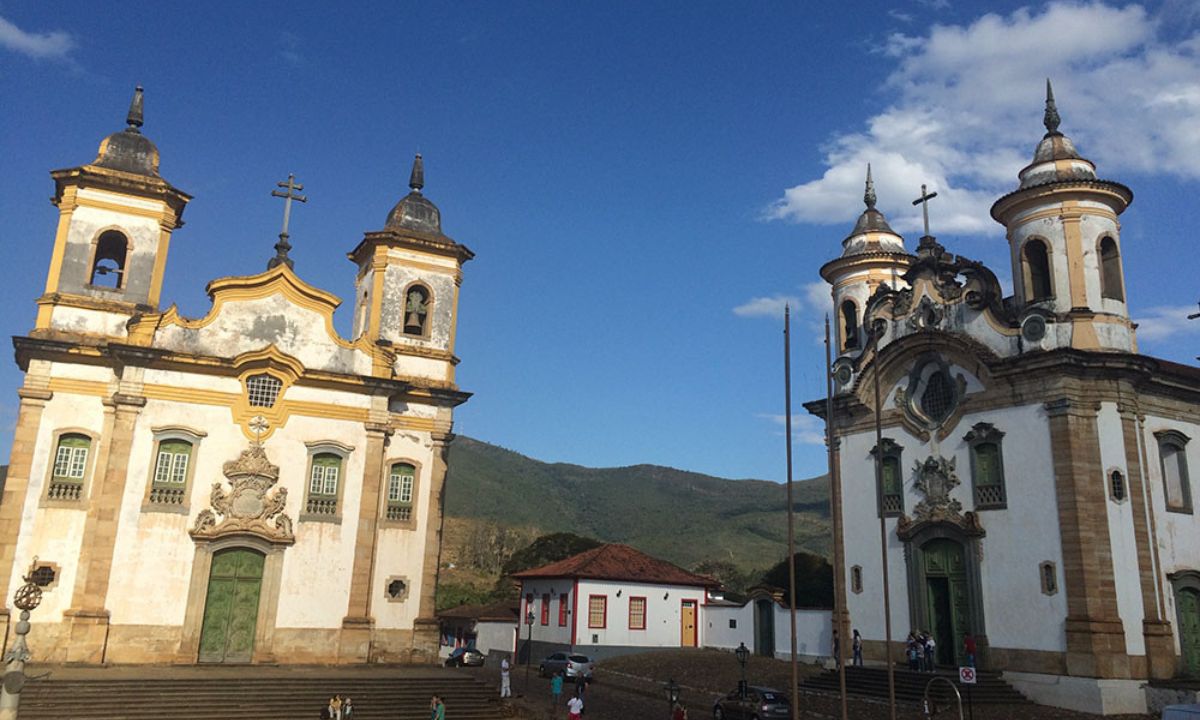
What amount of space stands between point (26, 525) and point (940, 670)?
79.0ft

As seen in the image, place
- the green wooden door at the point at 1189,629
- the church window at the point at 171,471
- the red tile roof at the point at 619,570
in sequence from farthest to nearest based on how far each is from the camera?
the red tile roof at the point at 619,570 → the green wooden door at the point at 1189,629 → the church window at the point at 171,471

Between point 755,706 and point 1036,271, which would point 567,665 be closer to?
point 755,706

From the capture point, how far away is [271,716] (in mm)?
19156

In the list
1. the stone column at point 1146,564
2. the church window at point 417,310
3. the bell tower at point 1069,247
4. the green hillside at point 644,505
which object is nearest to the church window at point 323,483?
the church window at point 417,310

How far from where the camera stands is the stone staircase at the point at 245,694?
717 inches

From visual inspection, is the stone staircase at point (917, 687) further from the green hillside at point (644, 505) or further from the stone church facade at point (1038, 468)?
the green hillside at point (644, 505)

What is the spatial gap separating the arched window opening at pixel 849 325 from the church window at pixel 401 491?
16417 mm

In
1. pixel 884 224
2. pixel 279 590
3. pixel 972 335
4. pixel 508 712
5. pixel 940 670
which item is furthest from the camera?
pixel 884 224

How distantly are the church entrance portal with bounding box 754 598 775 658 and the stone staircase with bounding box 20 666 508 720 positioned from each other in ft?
52.6

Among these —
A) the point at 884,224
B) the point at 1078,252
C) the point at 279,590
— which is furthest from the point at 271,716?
the point at 884,224

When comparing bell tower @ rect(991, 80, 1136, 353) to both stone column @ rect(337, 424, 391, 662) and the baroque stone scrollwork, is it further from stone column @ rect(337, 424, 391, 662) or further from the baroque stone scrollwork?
stone column @ rect(337, 424, 391, 662)

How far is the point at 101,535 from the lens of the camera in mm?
22172

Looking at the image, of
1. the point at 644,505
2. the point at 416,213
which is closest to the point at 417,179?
the point at 416,213

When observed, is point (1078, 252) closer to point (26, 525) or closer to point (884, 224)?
point (884, 224)
